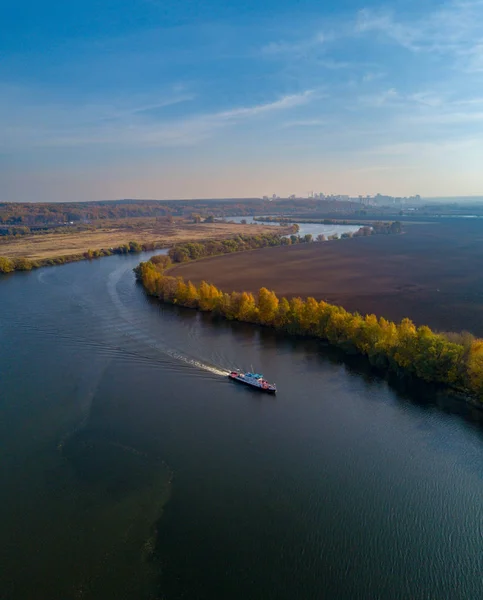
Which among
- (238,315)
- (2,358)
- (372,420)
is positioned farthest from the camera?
(238,315)

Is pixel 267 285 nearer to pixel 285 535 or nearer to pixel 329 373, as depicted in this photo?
pixel 329 373

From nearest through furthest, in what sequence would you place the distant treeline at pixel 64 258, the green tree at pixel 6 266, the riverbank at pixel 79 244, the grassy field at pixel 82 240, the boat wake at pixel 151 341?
the boat wake at pixel 151 341, the green tree at pixel 6 266, the distant treeline at pixel 64 258, the riverbank at pixel 79 244, the grassy field at pixel 82 240

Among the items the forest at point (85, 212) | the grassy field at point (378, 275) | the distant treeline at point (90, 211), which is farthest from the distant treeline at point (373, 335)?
the distant treeline at point (90, 211)

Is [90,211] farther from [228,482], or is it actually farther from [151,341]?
[228,482]

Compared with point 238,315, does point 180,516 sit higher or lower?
lower

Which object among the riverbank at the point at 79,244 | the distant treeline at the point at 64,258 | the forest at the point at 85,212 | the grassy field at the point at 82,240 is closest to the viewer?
the distant treeline at the point at 64,258

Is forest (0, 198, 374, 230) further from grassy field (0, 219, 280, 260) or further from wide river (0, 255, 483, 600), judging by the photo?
wide river (0, 255, 483, 600)

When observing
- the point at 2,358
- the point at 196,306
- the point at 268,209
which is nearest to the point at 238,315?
the point at 196,306

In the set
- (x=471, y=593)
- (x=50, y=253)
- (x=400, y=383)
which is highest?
(x=50, y=253)

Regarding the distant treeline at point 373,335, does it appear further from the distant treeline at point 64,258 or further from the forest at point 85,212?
the forest at point 85,212
